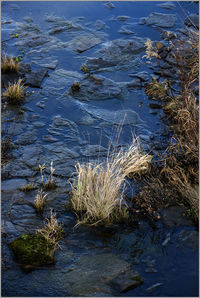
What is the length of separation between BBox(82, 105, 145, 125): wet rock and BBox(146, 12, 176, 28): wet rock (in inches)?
173

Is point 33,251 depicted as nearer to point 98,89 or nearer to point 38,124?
point 38,124

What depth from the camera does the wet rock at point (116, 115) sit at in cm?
693

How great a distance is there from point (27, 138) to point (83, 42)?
421 centimetres

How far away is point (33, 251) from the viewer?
165 inches

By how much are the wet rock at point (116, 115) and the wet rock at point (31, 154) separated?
1.45 m

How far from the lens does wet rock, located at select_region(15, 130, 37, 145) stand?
6297mm

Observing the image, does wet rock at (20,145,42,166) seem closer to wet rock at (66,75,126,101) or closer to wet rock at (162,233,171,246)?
wet rock at (66,75,126,101)

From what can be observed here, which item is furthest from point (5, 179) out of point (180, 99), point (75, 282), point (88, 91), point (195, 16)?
point (195, 16)

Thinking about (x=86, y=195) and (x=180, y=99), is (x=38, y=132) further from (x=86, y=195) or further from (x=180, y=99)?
(x=180, y=99)

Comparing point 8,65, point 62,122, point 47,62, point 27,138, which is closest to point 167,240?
point 27,138

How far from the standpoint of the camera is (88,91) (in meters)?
7.76

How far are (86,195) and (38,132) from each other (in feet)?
7.57

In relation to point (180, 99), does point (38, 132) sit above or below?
below

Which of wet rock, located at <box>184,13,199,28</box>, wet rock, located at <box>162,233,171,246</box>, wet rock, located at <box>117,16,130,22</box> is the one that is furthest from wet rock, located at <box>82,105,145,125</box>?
wet rock, located at <box>117,16,130,22</box>
